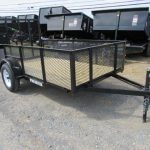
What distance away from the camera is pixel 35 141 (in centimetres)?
296

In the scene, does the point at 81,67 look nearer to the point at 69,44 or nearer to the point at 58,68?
the point at 58,68

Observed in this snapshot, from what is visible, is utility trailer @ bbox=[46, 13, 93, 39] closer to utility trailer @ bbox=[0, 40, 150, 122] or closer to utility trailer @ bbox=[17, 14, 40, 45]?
utility trailer @ bbox=[17, 14, 40, 45]

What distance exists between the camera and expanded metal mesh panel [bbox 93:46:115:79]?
377cm

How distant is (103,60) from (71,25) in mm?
5095

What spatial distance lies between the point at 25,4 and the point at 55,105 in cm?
1196

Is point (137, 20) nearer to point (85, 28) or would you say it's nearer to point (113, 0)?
point (85, 28)

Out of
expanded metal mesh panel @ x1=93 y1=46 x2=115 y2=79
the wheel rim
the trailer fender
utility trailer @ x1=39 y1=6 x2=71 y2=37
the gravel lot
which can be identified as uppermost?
utility trailer @ x1=39 y1=6 x2=71 y2=37

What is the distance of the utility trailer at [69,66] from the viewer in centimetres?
332

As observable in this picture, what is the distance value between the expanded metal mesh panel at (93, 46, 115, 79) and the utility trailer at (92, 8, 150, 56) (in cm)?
347

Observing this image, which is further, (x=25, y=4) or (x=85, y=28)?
(x=25, y=4)

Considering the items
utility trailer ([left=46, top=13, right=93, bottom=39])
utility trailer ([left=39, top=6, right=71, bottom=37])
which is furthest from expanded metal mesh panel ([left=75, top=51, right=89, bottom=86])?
utility trailer ([left=39, top=6, right=71, bottom=37])

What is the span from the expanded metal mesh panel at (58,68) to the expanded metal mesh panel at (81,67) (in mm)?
146

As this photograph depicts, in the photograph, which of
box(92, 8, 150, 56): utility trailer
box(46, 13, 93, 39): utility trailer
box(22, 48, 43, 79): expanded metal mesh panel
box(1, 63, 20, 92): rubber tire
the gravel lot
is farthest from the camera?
box(46, 13, 93, 39): utility trailer

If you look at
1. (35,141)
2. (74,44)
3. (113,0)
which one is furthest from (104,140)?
(113,0)
